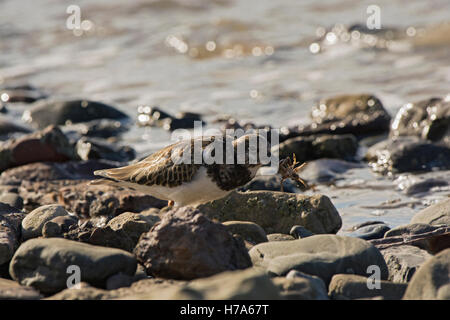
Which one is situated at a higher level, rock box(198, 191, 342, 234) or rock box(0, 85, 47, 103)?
rock box(0, 85, 47, 103)

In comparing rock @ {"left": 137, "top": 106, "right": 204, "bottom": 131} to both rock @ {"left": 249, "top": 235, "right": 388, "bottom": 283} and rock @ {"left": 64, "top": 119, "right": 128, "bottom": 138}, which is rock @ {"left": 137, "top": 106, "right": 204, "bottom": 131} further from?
rock @ {"left": 249, "top": 235, "right": 388, "bottom": 283}

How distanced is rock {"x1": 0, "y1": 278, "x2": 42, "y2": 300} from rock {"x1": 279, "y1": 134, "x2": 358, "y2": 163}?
426 cm

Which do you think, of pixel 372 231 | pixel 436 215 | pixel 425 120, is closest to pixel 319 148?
pixel 425 120

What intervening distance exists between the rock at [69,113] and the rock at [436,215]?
574 centimetres

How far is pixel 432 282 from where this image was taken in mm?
3633

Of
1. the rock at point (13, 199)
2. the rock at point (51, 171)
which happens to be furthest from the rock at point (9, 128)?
the rock at point (13, 199)

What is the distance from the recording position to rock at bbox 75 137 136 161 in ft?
26.6

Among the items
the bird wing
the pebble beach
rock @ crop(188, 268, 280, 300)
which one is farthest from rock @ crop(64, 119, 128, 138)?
rock @ crop(188, 268, 280, 300)

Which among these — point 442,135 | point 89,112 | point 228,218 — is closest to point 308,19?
point 89,112

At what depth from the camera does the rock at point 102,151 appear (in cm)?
809

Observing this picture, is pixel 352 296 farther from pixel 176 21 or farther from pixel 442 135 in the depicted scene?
pixel 176 21

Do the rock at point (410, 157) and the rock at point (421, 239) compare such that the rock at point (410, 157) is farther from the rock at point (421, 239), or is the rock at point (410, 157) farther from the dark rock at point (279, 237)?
the dark rock at point (279, 237)

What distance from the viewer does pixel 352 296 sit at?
387 centimetres

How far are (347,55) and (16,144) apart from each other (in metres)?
6.69
